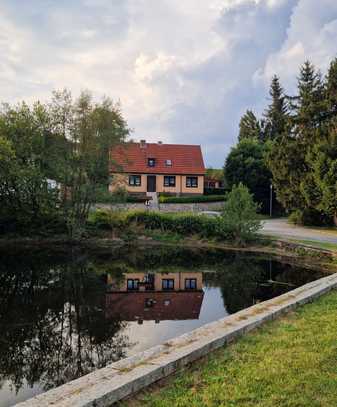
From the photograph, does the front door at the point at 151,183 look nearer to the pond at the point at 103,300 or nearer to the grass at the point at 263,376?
the pond at the point at 103,300

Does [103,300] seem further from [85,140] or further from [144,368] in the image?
[85,140]

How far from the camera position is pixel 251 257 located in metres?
19.7

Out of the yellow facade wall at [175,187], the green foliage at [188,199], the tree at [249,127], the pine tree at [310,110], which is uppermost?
the tree at [249,127]

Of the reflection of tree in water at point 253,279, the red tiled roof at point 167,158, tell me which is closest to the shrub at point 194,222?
the reflection of tree in water at point 253,279

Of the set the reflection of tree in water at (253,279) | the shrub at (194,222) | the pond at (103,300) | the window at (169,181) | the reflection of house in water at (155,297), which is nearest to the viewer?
the pond at (103,300)

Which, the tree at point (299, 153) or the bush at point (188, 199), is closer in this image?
the tree at point (299, 153)

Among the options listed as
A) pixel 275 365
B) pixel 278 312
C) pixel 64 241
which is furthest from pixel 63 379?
pixel 64 241

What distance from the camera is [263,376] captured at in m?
4.55

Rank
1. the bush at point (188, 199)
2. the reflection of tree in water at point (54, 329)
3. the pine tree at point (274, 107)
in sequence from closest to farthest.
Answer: the reflection of tree in water at point (54, 329), the bush at point (188, 199), the pine tree at point (274, 107)

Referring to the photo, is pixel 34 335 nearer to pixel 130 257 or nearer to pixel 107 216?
pixel 130 257

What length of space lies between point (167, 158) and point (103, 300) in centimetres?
3699

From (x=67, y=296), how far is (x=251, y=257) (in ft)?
35.2

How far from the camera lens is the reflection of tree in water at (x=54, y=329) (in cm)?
670

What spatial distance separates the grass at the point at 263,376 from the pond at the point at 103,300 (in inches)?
99.0
